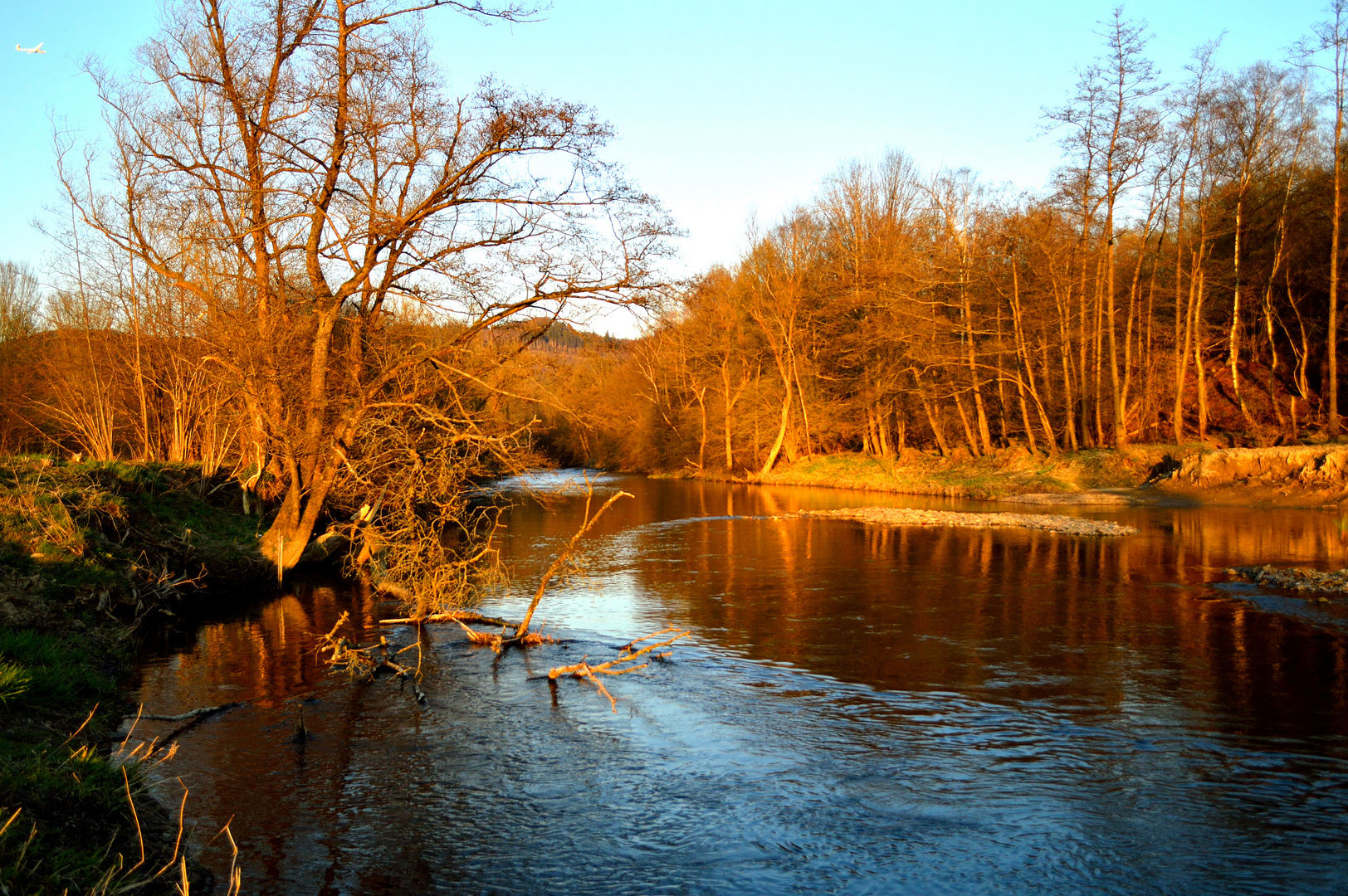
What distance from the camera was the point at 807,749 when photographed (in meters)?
8.86

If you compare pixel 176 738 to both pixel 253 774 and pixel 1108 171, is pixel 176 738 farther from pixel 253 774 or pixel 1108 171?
pixel 1108 171

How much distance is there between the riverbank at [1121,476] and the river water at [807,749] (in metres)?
14.1

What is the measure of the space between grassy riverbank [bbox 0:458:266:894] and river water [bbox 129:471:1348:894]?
770mm

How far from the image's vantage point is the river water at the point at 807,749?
21.4 feet

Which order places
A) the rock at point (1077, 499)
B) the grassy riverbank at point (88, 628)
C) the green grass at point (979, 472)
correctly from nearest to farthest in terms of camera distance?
the grassy riverbank at point (88, 628)
the rock at point (1077, 499)
the green grass at point (979, 472)

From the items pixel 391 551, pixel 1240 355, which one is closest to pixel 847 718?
pixel 391 551

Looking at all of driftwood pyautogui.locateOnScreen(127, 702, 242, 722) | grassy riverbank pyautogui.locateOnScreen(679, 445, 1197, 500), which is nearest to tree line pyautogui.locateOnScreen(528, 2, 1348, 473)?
grassy riverbank pyautogui.locateOnScreen(679, 445, 1197, 500)

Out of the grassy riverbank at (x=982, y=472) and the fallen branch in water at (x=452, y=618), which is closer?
the fallen branch in water at (x=452, y=618)

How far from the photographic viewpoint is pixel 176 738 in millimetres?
8734

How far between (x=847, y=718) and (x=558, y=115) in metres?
11.8

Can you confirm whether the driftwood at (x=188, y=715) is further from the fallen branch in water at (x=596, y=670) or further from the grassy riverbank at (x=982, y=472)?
the grassy riverbank at (x=982, y=472)

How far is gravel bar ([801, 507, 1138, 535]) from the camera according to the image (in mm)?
24234

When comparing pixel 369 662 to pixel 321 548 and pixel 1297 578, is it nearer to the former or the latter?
pixel 321 548

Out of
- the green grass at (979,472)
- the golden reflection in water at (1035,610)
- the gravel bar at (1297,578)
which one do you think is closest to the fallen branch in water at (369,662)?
the golden reflection in water at (1035,610)
